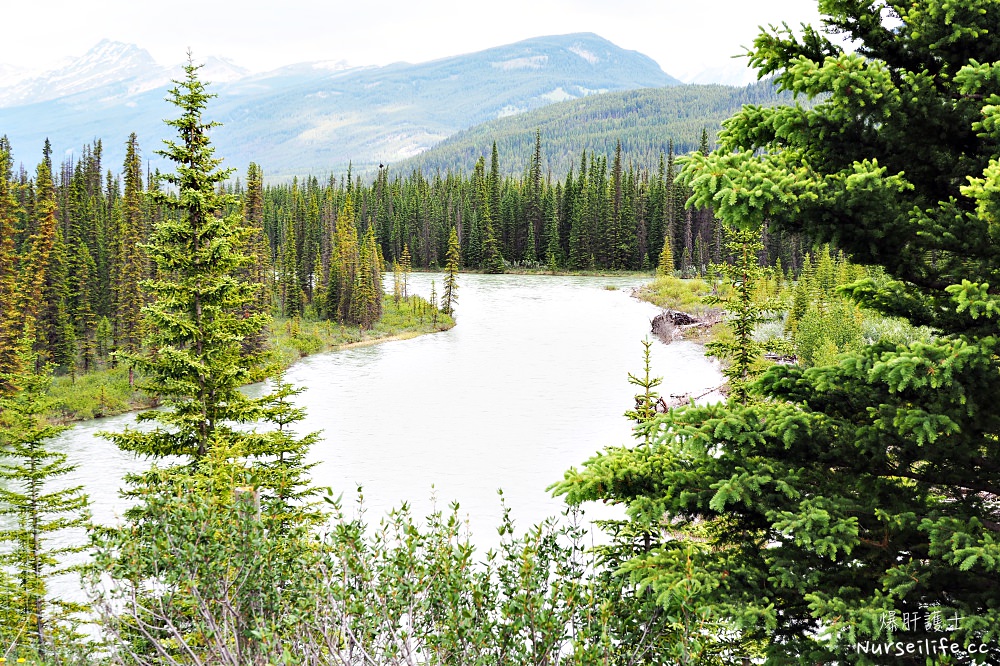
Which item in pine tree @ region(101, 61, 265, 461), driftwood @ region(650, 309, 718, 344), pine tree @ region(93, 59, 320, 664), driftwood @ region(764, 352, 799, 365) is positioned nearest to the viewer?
pine tree @ region(93, 59, 320, 664)

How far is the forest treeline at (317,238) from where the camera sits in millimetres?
44469

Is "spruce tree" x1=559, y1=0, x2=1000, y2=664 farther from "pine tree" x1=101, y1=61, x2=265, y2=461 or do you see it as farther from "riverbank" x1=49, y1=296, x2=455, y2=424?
"riverbank" x1=49, y1=296, x2=455, y2=424

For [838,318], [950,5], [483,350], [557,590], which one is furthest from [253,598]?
[483,350]

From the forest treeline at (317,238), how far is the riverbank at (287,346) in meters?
1.84

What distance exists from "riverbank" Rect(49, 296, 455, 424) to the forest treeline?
6.04 ft

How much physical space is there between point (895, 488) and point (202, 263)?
39.8 ft

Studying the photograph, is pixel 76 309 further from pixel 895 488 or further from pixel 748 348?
pixel 895 488

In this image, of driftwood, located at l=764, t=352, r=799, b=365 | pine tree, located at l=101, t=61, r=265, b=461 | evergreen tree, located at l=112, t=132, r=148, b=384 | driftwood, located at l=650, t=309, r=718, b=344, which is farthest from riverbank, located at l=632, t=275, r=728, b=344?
evergreen tree, located at l=112, t=132, r=148, b=384

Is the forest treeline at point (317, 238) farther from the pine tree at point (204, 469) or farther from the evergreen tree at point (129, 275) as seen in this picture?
the pine tree at point (204, 469)

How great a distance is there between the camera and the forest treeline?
4447cm

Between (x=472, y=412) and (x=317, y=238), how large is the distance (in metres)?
69.8

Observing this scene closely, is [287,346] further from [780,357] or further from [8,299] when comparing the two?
[780,357]

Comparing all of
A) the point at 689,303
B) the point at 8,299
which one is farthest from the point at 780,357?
the point at 8,299

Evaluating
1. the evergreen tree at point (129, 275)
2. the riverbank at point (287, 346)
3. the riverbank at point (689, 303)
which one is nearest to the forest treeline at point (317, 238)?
the evergreen tree at point (129, 275)
